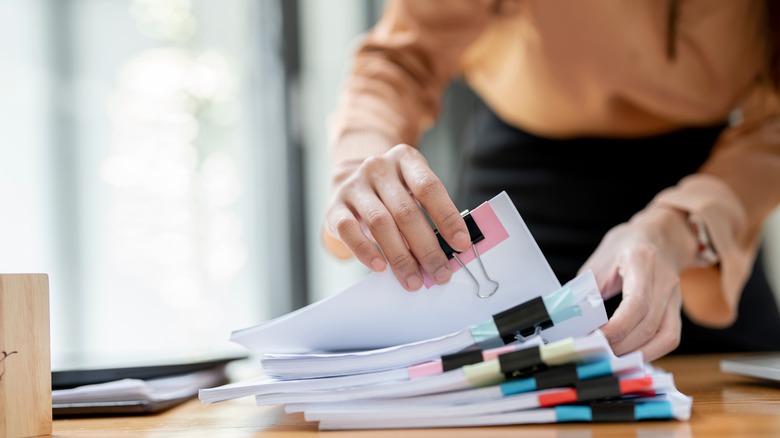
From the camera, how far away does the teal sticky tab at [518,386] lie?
49 cm

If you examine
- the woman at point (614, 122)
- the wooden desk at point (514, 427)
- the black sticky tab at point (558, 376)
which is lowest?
the wooden desk at point (514, 427)

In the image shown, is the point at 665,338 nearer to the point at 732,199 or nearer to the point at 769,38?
the point at 732,199

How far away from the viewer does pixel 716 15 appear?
3.50 feet

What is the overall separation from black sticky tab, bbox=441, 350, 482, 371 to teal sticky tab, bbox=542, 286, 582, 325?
7 cm

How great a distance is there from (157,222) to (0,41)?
2.37ft

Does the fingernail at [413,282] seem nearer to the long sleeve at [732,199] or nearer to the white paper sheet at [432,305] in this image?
the white paper sheet at [432,305]

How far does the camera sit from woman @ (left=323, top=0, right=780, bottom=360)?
3.00ft

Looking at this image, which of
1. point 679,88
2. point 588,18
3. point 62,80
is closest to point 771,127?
point 679,88

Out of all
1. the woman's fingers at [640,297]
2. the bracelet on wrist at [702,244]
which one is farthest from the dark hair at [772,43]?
the woman's fingers at [640,297]

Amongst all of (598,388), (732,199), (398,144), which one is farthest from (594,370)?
(732,199)

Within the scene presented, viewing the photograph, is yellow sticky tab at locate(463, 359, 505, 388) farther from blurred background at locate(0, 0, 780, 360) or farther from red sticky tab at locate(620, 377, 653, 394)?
blurred background at locate(0, 0, 780, 360)

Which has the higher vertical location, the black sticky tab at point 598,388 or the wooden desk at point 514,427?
the black sticky tab at point 598,388

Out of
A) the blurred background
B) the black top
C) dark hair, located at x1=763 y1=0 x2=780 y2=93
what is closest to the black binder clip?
the black top

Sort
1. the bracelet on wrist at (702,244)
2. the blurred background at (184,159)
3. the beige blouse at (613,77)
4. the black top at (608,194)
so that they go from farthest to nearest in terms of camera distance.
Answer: the blurred background at (184,159)
the black top at (608,194)
the beige blouse at (613,77)
the bracelet on wrist at (702,244)
